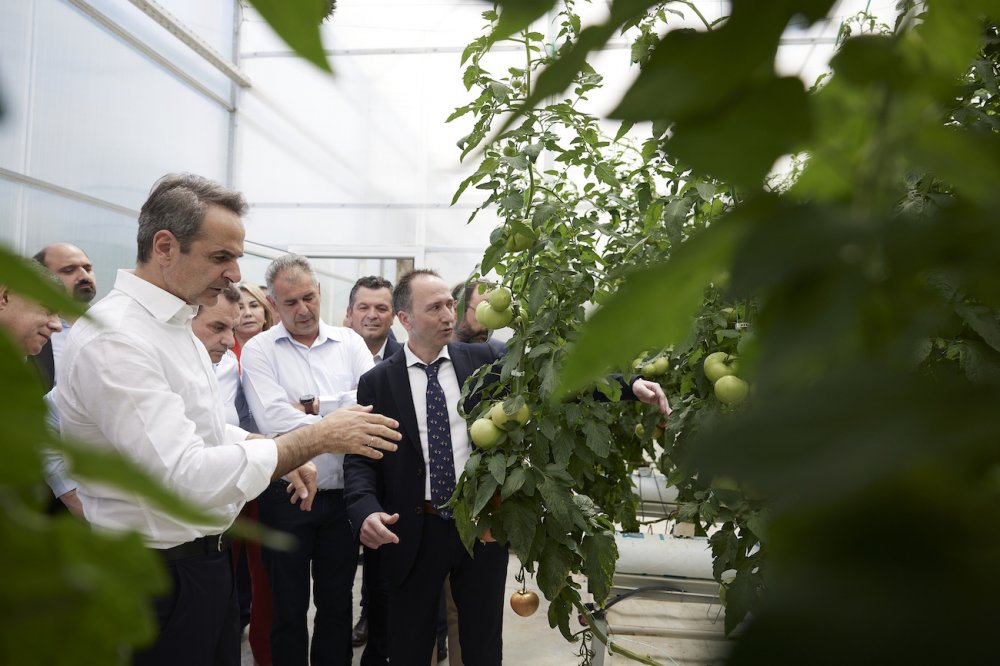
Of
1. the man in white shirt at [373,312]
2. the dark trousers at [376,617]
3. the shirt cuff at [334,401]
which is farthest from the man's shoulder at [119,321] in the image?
the man in white shirt at [373,312]

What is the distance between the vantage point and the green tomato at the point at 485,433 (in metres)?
1.56

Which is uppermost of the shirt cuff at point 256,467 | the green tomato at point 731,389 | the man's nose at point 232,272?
the man's nose at point 232,272

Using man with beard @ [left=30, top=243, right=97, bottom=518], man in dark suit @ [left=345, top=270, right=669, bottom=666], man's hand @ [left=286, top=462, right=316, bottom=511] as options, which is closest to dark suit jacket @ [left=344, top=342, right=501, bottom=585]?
man in dark suit @ [left=345, top=270, right=669, bottom=666]

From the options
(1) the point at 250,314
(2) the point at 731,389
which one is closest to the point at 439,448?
(2) the point at 731,389

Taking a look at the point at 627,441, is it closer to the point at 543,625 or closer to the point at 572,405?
the point at 572,405

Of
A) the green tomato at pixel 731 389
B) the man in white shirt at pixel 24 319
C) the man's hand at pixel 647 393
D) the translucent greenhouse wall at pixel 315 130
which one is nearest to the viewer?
the green tomato at pixel 731 389

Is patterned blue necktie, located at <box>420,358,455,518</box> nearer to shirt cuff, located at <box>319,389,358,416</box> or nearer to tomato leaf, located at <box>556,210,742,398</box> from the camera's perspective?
shirt cuff, located at <box>319,389,358,416</box>

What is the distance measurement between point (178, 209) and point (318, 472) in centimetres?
124

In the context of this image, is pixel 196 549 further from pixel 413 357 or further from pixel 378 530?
pixel 413 357

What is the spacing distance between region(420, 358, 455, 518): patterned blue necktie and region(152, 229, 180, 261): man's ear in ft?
2.87

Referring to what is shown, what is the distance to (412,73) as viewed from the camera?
254 inches

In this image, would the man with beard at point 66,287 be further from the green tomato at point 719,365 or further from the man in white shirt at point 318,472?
the green tomato at point 719,365

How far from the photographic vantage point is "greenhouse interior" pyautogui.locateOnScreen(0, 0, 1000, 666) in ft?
0.38

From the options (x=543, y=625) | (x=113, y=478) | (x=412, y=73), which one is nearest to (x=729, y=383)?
(x=113, y=478)
